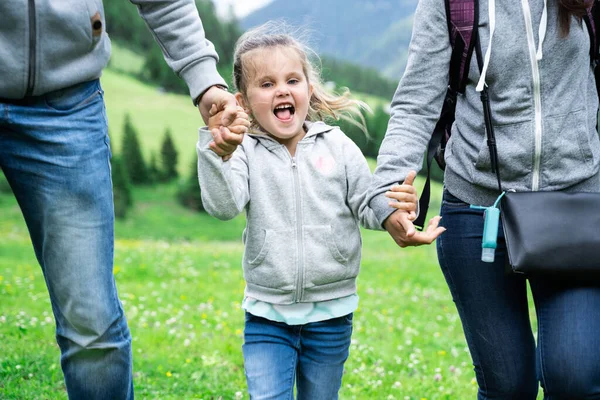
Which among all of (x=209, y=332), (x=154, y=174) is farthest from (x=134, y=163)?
(x=209, y=332)

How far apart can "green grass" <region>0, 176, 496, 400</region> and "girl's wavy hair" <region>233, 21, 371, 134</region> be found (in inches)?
94.6

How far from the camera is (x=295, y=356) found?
3.65 m

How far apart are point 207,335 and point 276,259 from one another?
13.7 feet

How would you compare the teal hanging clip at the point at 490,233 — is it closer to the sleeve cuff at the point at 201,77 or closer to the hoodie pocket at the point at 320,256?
the hoodie pocket at the point at 320,256

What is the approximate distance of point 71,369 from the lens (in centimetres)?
314

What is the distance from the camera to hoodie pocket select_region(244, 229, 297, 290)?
3488mm

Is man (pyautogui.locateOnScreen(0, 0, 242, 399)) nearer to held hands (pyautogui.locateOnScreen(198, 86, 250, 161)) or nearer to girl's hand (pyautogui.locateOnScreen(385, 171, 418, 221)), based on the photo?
held hands (pyautogui.locateOnScreen(198, 86, 250, 161))

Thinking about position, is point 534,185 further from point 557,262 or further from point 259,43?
point 259,43

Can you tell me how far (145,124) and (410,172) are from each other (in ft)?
199

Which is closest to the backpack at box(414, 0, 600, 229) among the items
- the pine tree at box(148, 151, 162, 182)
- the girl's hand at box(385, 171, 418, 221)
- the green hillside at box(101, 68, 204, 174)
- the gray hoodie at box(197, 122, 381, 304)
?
the girl's hand at box(385, 171, 418, 221)

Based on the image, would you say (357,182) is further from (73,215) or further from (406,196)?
(73,215)

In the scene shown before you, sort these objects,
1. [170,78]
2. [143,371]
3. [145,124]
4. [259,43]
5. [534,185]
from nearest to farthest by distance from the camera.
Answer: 1. [534,185]
2. [259,43]
3. [143,371]
4. [145,124]
5. [170,78]

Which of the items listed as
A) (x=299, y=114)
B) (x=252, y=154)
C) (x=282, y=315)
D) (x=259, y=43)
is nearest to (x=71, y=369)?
(x=282, y=315)

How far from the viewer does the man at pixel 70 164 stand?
285cm
